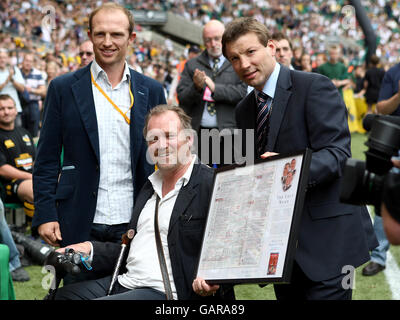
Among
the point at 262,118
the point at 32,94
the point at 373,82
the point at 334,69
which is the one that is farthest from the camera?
the point at 373,82

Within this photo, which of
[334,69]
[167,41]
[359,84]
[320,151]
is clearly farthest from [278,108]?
[167,41]

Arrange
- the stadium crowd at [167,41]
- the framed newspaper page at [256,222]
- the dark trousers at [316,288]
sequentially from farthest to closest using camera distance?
the stadium crowd at [167,41] < the dark trousers at [316,288] < the framed newspaper page at [256,222]

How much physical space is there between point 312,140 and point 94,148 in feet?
3.68

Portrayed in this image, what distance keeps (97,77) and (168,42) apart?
2786 cm

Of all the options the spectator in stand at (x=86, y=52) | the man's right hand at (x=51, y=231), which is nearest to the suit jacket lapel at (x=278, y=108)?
the man's right hand at (x=51, y=231)

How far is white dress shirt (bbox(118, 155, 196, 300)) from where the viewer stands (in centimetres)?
274

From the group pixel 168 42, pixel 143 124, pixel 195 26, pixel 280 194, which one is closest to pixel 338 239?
pixel 280 194

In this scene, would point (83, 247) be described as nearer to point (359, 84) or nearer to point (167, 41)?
point (359, 84)

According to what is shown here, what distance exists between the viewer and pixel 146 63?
66.6ft

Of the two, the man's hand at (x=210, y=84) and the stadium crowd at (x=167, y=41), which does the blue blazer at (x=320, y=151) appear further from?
the stadium crowd at (x=167, y=41)

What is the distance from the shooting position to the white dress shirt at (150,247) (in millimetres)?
2740

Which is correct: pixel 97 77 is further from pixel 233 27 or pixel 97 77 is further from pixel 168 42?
pixel 168 42

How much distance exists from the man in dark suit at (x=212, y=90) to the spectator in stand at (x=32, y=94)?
19.9ft

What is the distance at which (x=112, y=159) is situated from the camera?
120 inches
